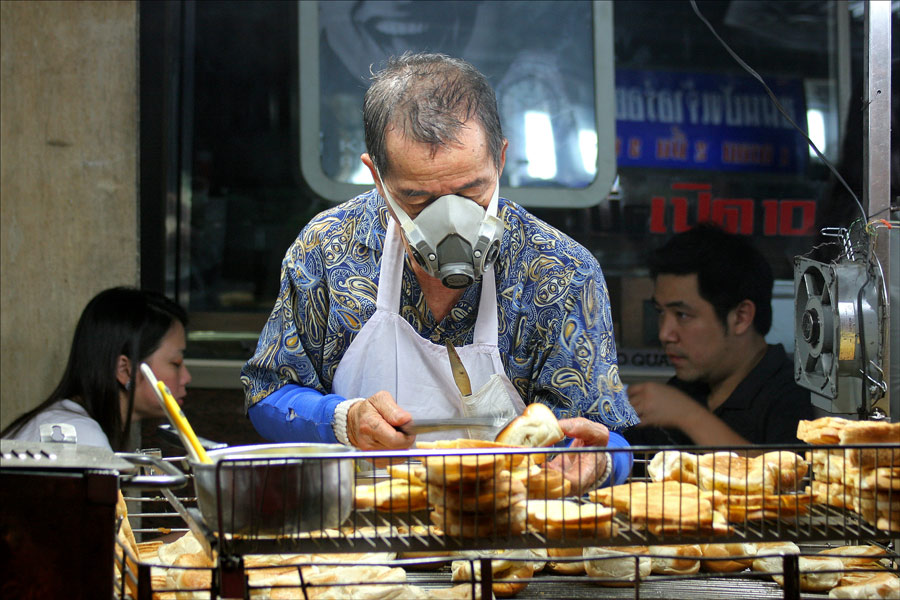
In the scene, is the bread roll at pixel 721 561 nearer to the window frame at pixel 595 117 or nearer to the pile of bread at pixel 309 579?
the pile of bread at pixel 309 579

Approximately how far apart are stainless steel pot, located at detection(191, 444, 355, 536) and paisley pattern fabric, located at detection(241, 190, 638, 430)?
1.04 meters

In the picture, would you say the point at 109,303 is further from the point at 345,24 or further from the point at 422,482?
the point at 422,482

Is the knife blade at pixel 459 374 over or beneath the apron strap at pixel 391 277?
beneath

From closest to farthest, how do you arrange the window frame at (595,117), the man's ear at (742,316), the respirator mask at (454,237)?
the respirator mask at (454,237)
the window frame at (595,117)
the man's ear at (742,316)

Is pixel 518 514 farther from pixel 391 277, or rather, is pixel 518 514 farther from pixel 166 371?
pixel 166 371

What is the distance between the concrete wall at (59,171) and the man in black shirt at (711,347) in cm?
226

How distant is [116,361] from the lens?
10.8ft

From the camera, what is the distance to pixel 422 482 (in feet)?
4.62

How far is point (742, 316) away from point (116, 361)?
8.25 ft

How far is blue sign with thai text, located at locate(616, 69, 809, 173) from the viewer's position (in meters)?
3.68

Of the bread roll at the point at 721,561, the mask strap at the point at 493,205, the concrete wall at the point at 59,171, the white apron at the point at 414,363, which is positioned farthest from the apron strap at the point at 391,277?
the concrete wall at the point at 59,171

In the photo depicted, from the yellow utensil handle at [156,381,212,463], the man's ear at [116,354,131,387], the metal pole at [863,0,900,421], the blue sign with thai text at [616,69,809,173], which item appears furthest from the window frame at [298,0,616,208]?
the yellow utensil handle at [156,381,212,463]

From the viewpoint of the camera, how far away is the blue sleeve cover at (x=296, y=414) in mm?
2078

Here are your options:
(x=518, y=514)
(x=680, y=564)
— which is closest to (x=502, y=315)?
(x=680, y=564)
